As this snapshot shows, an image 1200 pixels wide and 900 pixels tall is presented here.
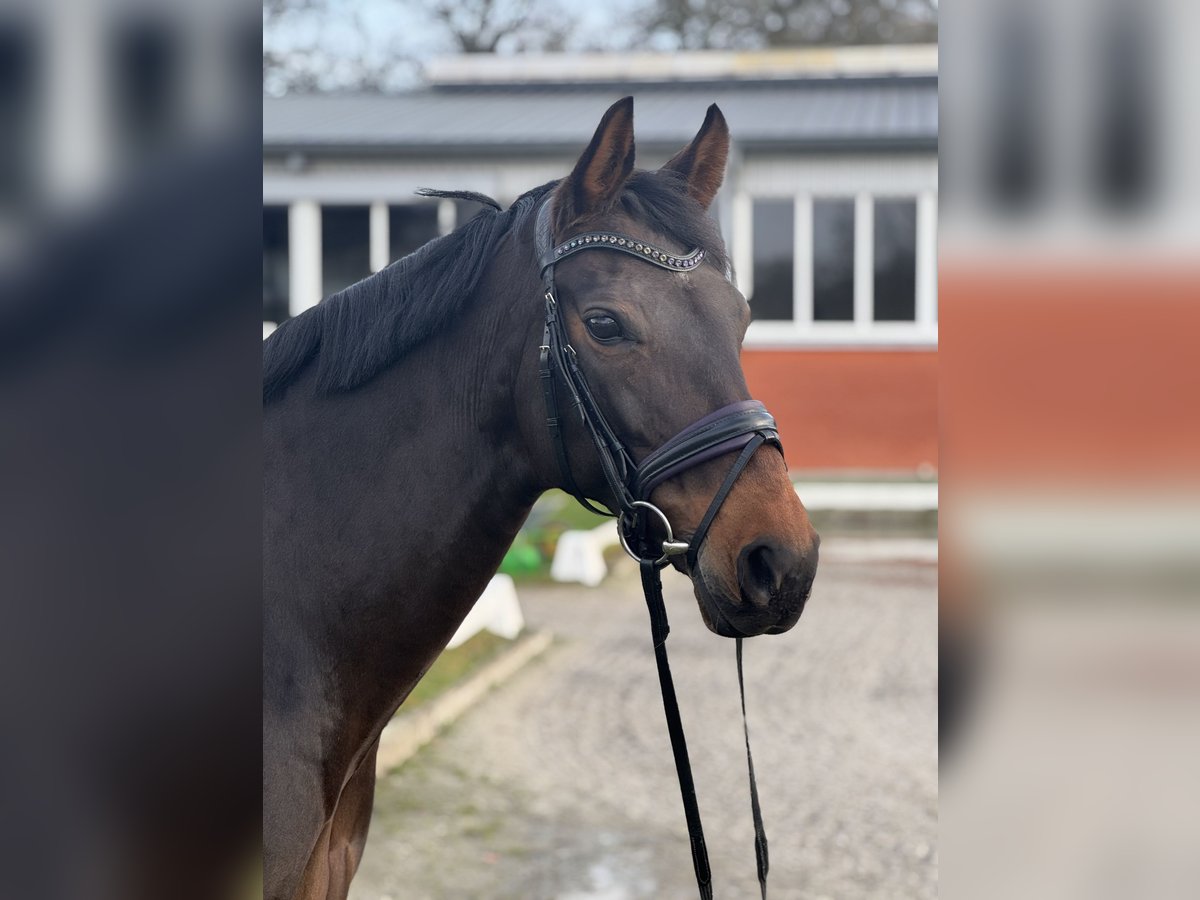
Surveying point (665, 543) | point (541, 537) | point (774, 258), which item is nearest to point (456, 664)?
point (541, 537)

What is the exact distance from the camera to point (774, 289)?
15.3m

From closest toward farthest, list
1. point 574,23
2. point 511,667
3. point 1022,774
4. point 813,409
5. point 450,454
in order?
point 1022,774
point 450,454
point 511,667
point 813,409
point 574,23

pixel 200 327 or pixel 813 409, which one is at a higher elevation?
pixel 200 327

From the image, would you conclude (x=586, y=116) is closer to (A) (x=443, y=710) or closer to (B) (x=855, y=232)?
(B) (x=855, y=232)

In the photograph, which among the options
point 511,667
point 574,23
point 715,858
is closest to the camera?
point 715,858

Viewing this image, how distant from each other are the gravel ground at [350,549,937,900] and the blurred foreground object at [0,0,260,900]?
3.41 metres

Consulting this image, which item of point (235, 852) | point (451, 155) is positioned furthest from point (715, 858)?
point (451, 155)

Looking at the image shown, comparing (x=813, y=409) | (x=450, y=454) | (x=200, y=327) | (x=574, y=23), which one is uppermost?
(x=574, y=23)

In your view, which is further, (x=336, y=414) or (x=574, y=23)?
(x=574, y=23)

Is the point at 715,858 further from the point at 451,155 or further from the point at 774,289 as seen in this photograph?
the point at 451,155

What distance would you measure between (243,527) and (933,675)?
692cm

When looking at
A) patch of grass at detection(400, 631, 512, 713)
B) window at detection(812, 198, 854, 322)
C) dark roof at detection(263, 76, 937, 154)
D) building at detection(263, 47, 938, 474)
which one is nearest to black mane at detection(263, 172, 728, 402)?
patch of grass at detection(400, 631, 512, 713)

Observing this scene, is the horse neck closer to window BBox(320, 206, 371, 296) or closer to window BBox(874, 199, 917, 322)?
window BBox(874, 199, 917, 322)

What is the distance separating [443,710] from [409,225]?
11.4m
